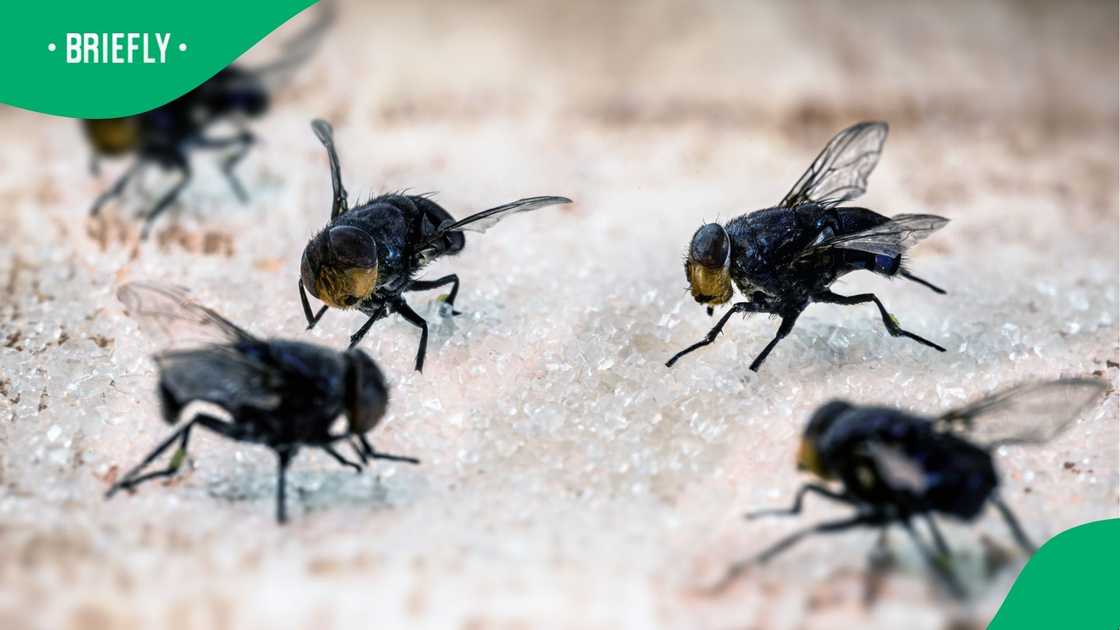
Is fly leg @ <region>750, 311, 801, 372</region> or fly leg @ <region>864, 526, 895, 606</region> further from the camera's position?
fly leg @ <region>750, 311, 801, 372</region>

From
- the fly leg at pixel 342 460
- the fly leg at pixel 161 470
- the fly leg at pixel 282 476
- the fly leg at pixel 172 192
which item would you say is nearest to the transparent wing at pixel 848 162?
the fly leg at pixel 342 460

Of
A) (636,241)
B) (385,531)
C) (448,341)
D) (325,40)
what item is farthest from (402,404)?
(325,40)

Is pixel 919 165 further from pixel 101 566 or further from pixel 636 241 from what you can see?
pixel 101 566

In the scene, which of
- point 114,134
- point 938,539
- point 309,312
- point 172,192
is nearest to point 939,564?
point 938,539

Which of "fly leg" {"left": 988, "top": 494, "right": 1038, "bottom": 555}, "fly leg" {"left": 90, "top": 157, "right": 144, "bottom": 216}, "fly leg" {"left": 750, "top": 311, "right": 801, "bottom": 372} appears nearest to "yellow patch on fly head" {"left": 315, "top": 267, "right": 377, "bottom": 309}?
"fly leg" {"left": 750, "top": 311, "right": 801, "bottom": 372}

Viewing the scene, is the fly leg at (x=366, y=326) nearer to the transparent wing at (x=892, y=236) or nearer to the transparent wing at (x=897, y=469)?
the transparent wing at (x=892, y=236)

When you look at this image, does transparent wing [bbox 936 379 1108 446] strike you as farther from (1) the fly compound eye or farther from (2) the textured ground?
(1) the fly compound eye

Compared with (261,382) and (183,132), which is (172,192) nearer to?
(183,132)
